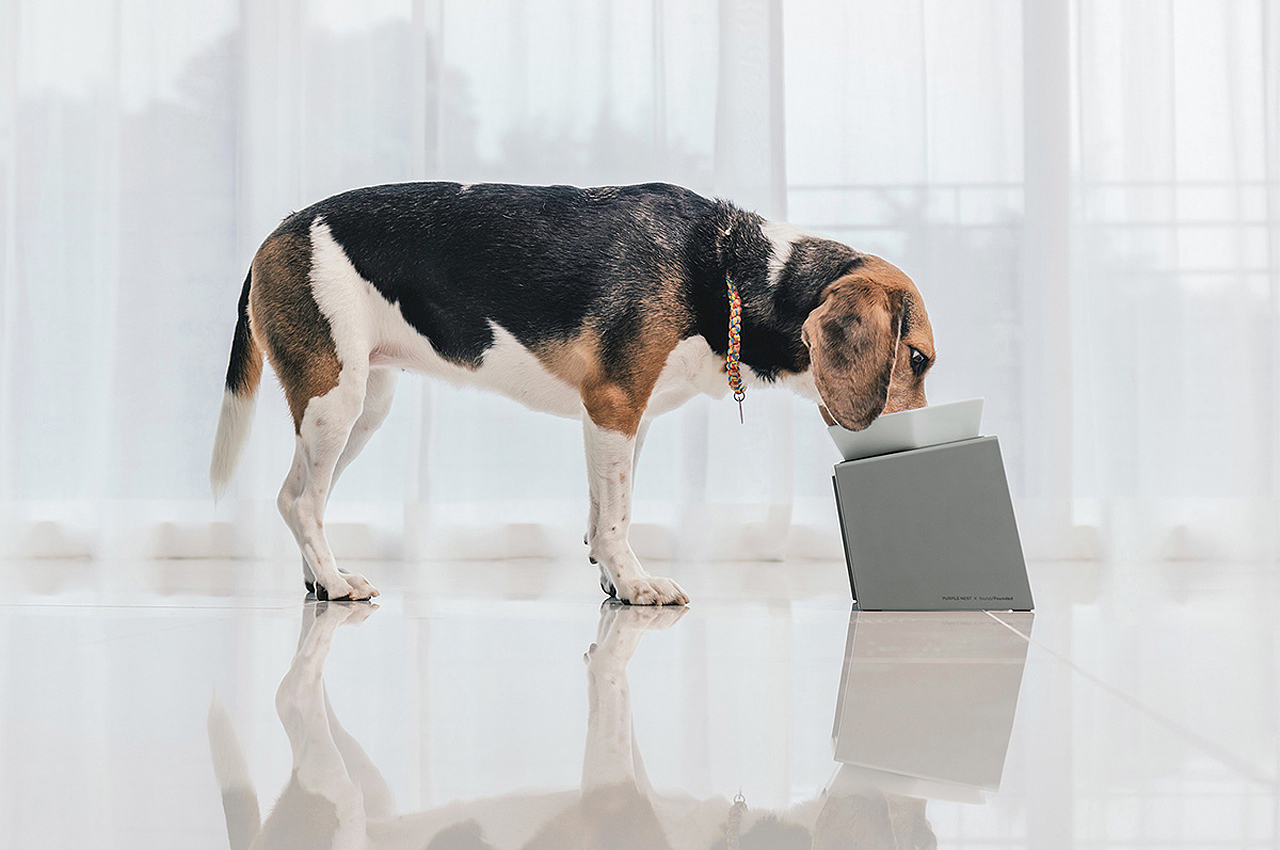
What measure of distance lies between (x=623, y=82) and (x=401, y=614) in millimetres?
1967

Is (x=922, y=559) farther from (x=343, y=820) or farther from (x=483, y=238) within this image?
(x=343, y=820)

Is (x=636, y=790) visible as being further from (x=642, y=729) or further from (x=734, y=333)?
(x=734, y=333)

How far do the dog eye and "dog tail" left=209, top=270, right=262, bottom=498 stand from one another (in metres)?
1.18

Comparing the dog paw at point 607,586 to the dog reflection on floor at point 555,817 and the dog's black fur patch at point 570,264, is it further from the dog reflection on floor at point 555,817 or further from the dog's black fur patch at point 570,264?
the dog reflection on floor at point 555,817

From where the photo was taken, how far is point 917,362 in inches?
64.3

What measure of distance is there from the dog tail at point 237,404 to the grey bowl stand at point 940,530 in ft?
3.62

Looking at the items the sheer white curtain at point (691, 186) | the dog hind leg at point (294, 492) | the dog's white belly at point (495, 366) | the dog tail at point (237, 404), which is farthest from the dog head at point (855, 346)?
the sheer white curtain at point (691, 186)

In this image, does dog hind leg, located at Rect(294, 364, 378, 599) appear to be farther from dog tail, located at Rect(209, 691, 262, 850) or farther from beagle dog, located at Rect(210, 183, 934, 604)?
dog tail, located at Rect(209, 691, 262, 850)

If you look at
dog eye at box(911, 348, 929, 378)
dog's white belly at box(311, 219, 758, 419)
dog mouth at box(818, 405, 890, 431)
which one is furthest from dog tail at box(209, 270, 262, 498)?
dog eye at box(911, 348, 929, 378)

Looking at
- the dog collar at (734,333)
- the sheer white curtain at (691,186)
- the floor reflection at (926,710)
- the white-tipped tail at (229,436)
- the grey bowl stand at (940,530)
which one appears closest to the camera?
the floor reflection at (926,710)

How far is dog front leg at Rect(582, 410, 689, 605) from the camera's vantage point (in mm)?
1598

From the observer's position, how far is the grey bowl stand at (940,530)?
154 cm

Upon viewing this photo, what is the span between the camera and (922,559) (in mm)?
1553

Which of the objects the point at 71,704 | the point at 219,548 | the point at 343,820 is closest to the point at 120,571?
the point at 219,548
